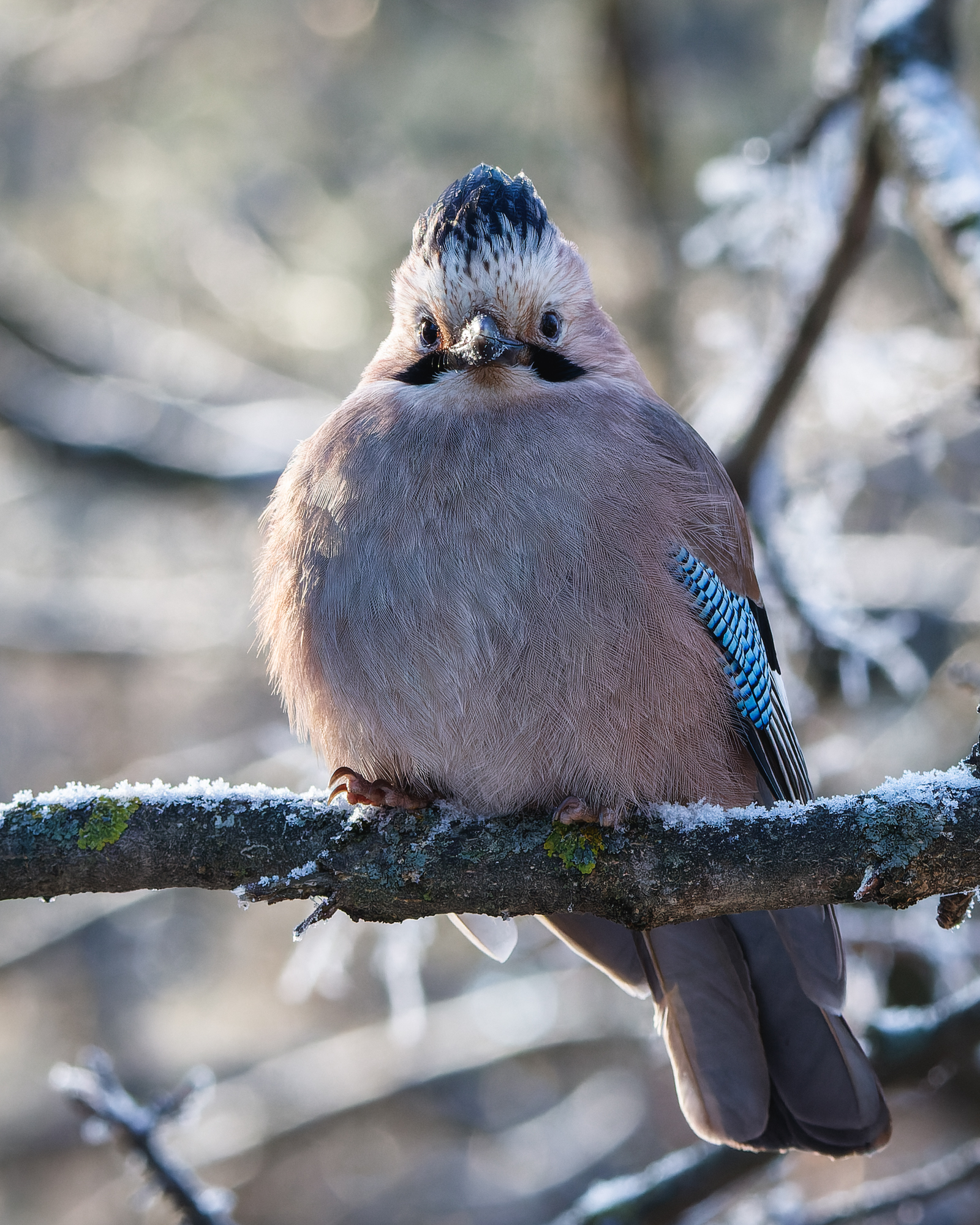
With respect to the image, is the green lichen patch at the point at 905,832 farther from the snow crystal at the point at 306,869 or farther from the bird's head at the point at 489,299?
the bird's head at the point at 489,299

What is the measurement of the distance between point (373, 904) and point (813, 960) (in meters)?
1.22

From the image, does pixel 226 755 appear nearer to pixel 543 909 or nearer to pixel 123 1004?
pixel 123 1004

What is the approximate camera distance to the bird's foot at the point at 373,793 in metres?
2.66

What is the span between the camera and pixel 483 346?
276 cm

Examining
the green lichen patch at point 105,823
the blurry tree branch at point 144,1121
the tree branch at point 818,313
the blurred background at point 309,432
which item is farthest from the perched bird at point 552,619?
the blurred background at point 309,432

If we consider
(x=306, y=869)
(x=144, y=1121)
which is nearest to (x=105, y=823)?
(x=306, y=869)

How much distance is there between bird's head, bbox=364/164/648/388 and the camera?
2.86 m

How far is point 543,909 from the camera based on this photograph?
2.39 metres

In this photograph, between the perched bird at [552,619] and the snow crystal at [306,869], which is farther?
the perched bird at [552,619]

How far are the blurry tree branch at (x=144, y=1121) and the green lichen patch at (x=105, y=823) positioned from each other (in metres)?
0.63

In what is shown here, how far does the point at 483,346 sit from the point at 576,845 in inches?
44.1

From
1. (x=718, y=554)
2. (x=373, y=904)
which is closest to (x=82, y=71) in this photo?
(x=718, y=554)

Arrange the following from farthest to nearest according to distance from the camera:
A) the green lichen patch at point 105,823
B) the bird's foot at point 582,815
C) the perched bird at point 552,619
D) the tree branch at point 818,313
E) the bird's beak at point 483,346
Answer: the tree branch at point 818,313
the bird's beak at point 483,346
the perched bird at point 552,619
the bird's foot at point 582,815
the green lichen patch at point 105,823

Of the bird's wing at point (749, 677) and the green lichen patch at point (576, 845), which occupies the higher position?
the bird's wing at point (749, 677)
